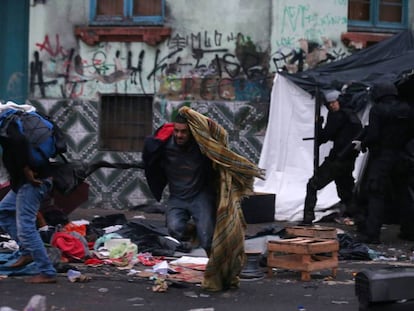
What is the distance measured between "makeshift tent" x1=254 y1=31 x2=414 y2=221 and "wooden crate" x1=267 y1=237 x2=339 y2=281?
4.88 metres

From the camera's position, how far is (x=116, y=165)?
7.68 meters

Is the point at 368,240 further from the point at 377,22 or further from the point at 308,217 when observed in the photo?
the point at 377,22

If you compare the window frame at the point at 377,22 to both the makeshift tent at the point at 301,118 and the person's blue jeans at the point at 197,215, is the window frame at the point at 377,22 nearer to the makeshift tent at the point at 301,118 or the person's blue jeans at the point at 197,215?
the makeshift tent at the point at 301,118

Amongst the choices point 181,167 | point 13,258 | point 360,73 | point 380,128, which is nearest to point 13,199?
point 13,258

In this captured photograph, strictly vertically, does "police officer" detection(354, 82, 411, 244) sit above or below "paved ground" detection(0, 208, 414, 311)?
above

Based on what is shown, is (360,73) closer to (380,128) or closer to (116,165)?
(380,128)

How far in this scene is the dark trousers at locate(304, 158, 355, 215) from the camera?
12.1 metres

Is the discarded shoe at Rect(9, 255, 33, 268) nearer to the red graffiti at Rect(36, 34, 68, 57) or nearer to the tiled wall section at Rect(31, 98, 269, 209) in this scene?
the tiled wall section at Rect(31, 98, 269, 209)

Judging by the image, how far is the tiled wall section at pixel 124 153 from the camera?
47.9 ft

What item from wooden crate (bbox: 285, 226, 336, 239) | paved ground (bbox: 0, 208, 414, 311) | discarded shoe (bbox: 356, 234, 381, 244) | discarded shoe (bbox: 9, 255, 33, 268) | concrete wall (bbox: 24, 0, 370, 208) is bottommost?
paved ground (bbox: 0, 208, 414, 311)

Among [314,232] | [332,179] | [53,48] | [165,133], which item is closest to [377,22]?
[332,179]

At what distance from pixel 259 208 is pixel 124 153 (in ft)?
10.2

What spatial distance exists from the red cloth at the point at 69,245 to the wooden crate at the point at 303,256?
2.05 meters

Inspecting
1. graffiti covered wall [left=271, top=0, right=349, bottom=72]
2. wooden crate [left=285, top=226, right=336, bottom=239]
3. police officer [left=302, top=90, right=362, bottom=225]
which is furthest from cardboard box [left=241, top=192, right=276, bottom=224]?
wooden crate [left=285, top=226, right=336, bottom=239]
